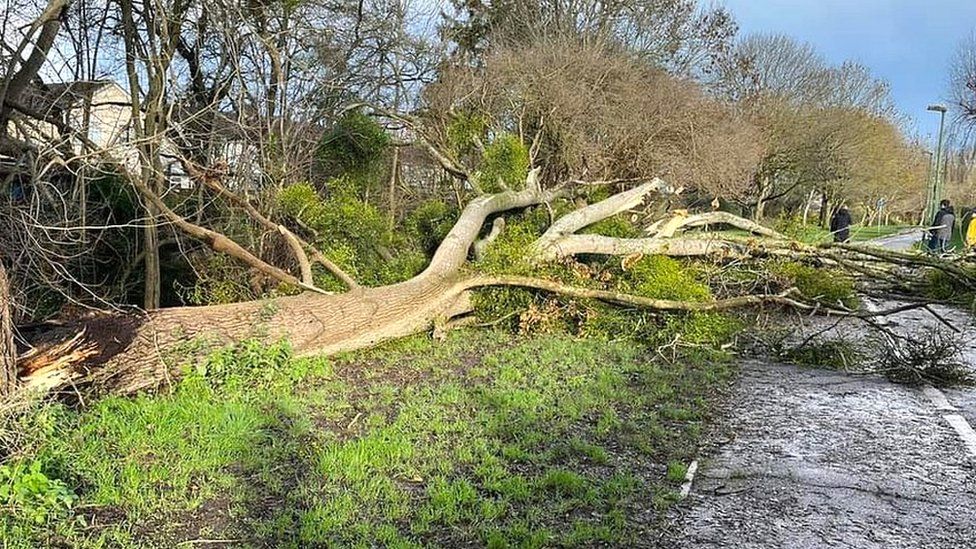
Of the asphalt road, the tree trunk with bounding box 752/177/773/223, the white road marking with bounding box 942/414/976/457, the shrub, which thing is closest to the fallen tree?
the shrub

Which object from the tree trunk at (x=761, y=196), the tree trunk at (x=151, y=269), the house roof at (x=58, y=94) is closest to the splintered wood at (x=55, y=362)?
the house roof at (x=58, y=94)

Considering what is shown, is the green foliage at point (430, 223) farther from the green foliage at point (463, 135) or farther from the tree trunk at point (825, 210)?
the tree trunk at point (825, 210)

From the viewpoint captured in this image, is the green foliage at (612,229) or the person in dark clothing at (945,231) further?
the person in dark clothing at (945,231)

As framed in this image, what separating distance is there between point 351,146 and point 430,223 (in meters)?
1.82

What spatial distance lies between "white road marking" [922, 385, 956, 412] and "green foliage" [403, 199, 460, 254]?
674 cm

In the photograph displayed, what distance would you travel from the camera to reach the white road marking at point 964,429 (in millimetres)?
4840

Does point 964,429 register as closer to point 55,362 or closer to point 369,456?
point 369,456

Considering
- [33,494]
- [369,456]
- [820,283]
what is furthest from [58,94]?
[820,283]

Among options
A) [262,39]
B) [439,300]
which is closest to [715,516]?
[439,300]

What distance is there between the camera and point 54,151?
5805mm

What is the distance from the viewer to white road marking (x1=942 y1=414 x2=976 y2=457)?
484 cm

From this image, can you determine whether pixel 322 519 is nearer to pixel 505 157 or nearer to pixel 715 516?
pixel 715 516

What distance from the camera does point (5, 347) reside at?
4277mm

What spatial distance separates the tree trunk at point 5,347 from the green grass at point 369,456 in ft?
1.02
